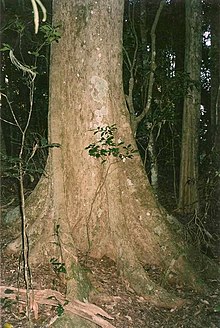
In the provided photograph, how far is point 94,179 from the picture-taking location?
4414 mm

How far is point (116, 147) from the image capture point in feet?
14.6

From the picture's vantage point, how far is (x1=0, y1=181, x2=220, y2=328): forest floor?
11.8ft

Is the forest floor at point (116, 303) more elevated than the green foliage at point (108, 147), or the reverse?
the green foliage at point (108, 147)

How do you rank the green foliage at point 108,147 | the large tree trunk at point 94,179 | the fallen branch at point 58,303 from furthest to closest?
the large tree trunk at point 94,179 → the green foliage at point 108,147 → the fallen branch at point 58,303

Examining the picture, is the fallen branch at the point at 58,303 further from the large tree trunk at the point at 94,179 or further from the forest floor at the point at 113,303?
the large tree trunk at the point at 94,179

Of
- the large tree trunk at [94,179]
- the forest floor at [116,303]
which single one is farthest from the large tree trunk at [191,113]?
the forest floor at [116,303]

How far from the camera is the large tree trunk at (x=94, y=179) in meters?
Result: 4.28

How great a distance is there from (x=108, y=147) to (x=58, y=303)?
1.65m

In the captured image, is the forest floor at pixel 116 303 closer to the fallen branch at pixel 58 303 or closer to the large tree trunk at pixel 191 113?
the fallen branch at pixel 58 303

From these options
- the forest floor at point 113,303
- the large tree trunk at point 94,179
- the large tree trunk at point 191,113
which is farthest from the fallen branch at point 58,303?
the large tree trunk at point 191,113

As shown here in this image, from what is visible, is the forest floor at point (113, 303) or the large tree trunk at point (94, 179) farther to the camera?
the large tree trunk at point (94, 179)

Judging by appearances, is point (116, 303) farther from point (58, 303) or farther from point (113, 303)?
point (58, 303)

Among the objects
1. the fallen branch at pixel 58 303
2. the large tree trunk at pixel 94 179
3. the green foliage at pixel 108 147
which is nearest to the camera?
A: the fallen branch at pixel 58 303

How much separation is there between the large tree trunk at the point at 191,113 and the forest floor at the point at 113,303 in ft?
11.7
